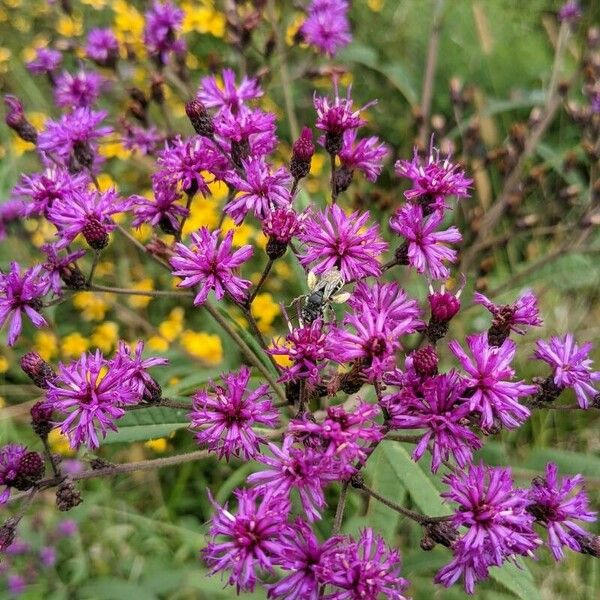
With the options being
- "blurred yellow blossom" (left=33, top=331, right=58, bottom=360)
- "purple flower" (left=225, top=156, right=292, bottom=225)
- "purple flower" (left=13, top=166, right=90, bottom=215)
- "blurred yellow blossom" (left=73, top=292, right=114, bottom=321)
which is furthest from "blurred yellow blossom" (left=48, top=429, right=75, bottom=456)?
"purple flower" (left=225, top=156, right=292, bottom=225)

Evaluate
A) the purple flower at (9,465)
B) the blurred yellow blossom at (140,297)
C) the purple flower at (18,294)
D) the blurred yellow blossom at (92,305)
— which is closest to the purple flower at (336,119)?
the purple flower at (18,294)

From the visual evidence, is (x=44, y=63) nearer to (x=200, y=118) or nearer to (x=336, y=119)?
(x=200, y=118)

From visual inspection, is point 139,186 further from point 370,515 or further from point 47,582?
point 370,515

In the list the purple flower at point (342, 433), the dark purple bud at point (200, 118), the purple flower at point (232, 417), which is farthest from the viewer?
the dark purple bud at point (200, 118)

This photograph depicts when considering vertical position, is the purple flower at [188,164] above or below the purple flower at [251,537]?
above

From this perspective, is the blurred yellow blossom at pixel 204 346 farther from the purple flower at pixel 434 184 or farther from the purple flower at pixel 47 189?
the purple flower at pixel 434 184

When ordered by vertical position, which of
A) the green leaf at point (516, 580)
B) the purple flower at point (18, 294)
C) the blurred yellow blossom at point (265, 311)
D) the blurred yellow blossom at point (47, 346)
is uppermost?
the purple flower at point (18, 294)

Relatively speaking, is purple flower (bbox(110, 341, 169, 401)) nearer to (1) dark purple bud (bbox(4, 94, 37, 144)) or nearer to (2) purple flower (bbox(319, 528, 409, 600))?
(2) purple flower (bbox(319, 528, 409, 600))
